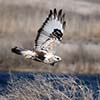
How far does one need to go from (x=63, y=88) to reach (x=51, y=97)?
1.89 ft

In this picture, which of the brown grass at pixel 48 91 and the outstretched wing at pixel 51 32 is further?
the outstretched wing at pixel 51 32

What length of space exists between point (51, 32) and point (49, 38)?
12cm

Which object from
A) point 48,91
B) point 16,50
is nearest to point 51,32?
point 16,50

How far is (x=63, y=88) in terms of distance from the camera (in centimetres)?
1392

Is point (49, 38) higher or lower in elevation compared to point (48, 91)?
higher

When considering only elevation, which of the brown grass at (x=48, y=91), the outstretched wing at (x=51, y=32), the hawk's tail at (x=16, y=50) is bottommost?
the brown grass at (x=48, y=91)

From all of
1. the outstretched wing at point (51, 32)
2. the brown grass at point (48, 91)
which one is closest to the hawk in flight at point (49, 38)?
the outstretched wing at point (51, 32)

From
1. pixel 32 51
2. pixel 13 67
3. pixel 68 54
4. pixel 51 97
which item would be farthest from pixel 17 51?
pixel 68 54

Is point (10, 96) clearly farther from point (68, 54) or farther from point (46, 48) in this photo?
point (68, 54)

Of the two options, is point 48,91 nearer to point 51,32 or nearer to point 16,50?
point 16,50

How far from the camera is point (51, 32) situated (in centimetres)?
1486

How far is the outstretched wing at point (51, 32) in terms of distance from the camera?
1475cm

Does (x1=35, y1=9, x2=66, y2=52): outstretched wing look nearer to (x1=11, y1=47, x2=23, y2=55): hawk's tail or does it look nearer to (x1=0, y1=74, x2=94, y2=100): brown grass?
(x1=11, y1=47, x2=23, y2=55): hawk's tail

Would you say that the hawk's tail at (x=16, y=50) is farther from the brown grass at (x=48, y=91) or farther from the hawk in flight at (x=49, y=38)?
the brown grass at (x=48, y=91)
